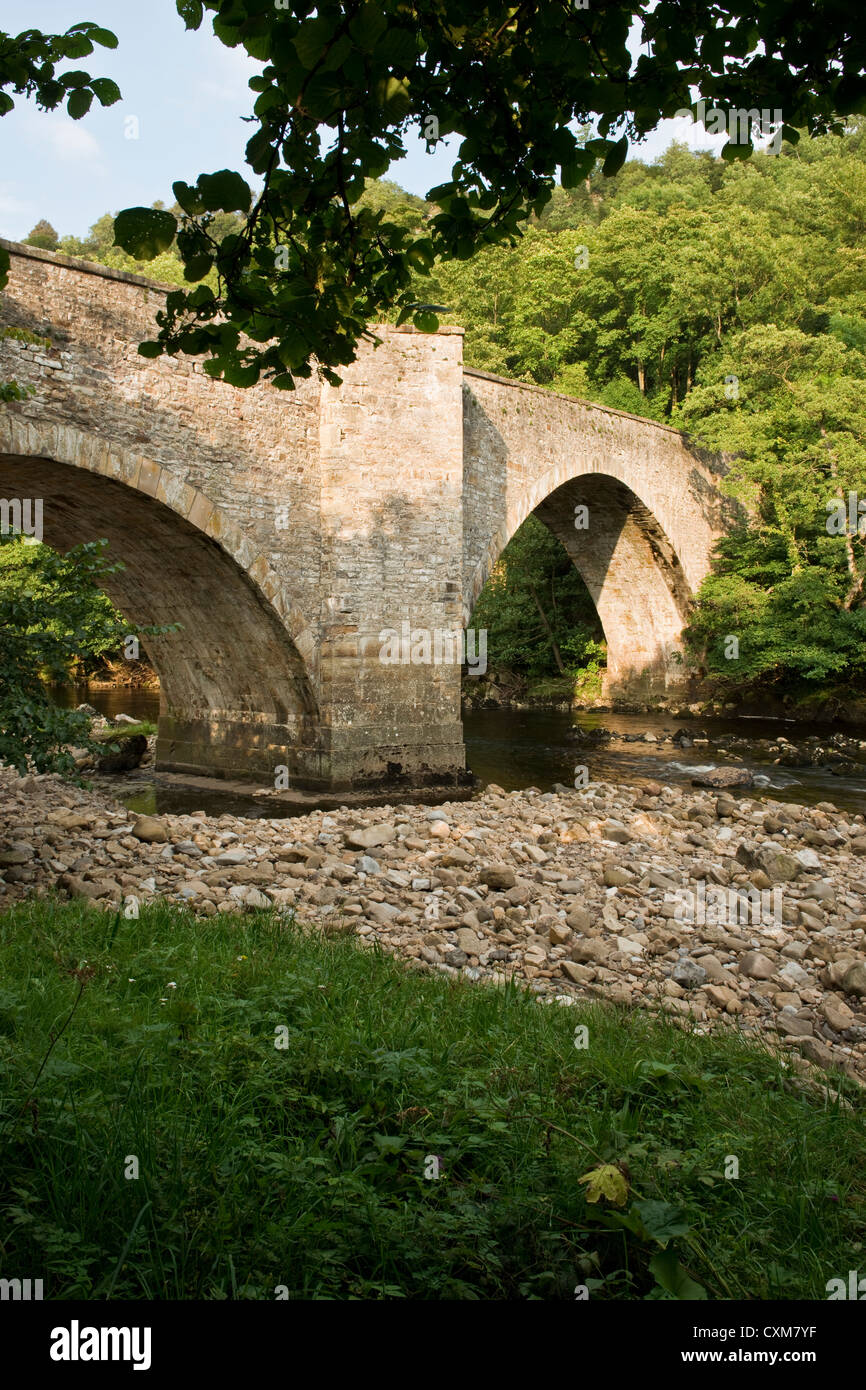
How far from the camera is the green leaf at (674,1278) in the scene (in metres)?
1.67

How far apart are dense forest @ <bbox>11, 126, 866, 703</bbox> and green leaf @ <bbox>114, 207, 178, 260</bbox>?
16.9 m

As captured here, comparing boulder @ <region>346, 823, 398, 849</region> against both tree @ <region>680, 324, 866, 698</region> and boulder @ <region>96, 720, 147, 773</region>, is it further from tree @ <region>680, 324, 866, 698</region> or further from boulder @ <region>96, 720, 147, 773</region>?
tree @ <region>680, 324, 866, 698</region>

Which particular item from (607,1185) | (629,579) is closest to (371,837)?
(607,1185)

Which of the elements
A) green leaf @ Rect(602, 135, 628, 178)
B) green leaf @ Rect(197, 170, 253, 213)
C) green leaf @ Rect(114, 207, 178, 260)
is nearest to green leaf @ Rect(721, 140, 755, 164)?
green leaf @ Rect(602, 135, 628, 178)

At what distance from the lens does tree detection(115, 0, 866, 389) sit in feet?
6.49

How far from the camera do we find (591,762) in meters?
13.7

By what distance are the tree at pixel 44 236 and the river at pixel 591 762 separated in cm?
4567

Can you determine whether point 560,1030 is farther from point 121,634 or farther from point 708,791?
point 708,791

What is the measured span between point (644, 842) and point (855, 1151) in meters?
5.74

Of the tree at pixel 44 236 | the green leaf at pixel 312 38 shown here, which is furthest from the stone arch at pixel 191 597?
the tree at pixel 44 236

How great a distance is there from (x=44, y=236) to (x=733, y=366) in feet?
187

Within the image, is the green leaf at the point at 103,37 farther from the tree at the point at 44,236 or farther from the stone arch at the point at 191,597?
the tree at the point at 44,236

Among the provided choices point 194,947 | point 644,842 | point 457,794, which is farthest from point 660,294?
point 194,947

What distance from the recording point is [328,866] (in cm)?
660
